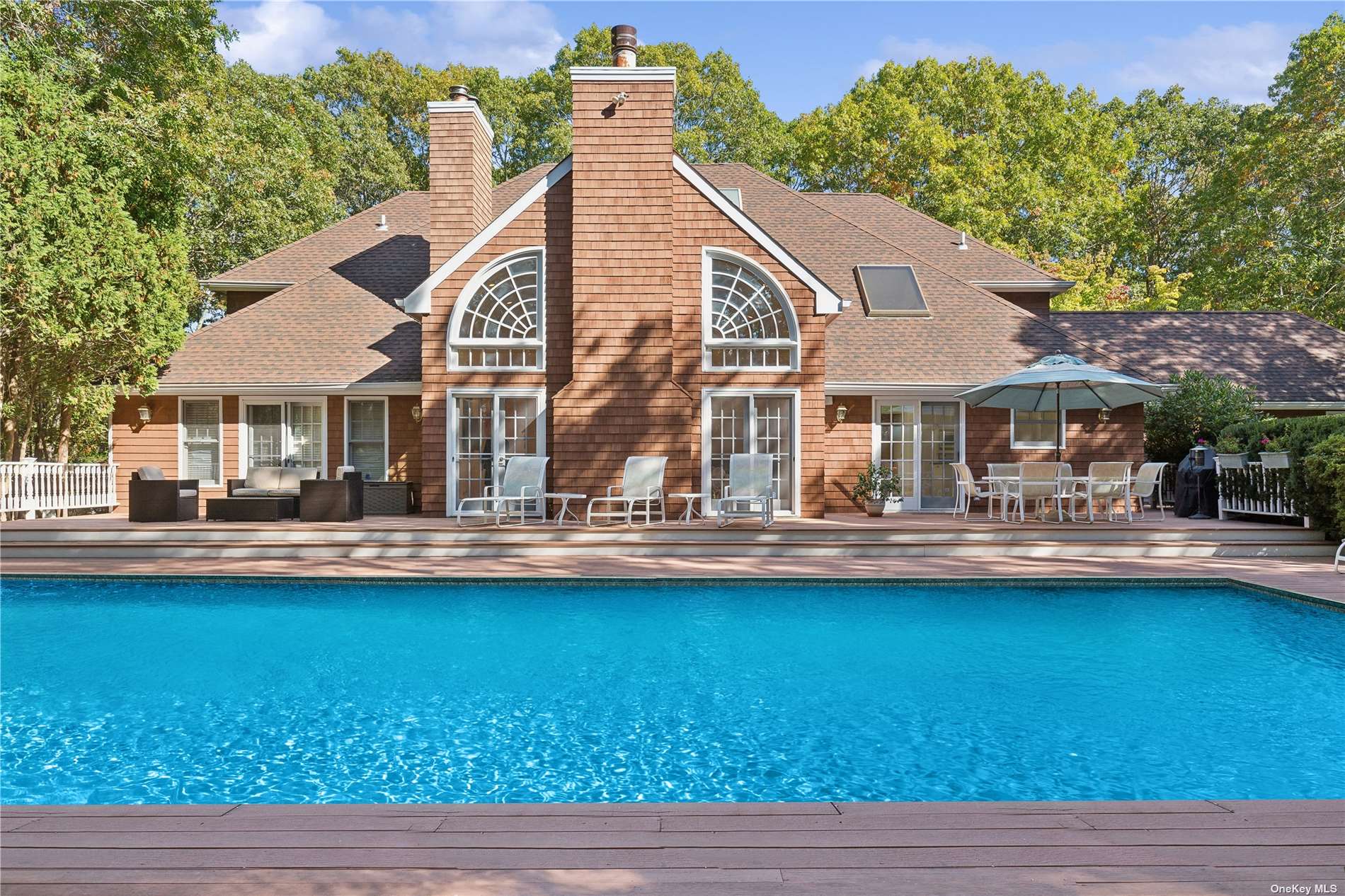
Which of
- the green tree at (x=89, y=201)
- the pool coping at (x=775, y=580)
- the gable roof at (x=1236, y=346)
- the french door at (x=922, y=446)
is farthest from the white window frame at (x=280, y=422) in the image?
the gable roof at (x=1236, y=346)

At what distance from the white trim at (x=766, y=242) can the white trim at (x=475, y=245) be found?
192 cm

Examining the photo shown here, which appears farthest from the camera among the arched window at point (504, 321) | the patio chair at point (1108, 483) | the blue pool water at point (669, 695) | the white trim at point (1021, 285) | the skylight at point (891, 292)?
the white trim at point (1021, 285)

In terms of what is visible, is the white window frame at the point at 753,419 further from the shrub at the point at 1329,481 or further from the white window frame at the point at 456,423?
the shrub at the point at 1329,481

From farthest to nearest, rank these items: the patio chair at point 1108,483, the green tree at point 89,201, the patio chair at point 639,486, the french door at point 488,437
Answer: the french door at point 488,437 < the green tree at point 89,201 < the patio chair at point 639,486 < the patio chair at point 1108,483

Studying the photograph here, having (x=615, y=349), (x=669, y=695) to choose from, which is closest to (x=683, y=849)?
(x=669, y=695)

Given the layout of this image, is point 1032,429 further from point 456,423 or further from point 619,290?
point 456,423

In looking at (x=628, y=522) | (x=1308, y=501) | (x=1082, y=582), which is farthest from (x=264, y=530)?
(x=1308, y=501)

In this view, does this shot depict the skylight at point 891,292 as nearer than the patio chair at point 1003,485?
No

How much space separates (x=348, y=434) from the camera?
15070 millimetres

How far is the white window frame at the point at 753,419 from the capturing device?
1329cm

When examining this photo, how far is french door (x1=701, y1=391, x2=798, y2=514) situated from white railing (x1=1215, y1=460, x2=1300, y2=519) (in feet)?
22.2

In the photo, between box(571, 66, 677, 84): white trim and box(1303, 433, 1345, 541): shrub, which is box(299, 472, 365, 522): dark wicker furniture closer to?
box(571, 66, 677, 84): white trim

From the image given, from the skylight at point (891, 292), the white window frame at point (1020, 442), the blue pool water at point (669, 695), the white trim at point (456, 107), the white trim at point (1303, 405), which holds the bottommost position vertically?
the blue pool water at point (669, 695)

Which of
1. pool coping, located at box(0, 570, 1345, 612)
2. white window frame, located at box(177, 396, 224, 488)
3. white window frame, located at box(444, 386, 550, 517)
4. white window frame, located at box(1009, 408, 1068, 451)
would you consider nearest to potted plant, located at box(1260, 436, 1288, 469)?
white window frame, located at box(1009, 408, 1068, 451)
